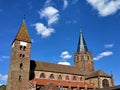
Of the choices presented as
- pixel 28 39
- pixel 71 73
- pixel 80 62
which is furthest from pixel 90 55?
pixel 28 39

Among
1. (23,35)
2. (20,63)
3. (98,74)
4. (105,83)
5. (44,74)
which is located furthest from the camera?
(105,83)

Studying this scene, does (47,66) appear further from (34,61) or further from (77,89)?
(77,89)

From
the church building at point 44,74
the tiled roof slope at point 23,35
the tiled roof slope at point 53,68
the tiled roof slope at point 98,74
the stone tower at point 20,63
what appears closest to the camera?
the stone tower at point 20,63

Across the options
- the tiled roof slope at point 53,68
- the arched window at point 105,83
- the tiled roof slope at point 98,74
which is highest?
the tiled roof slope at point 53,68

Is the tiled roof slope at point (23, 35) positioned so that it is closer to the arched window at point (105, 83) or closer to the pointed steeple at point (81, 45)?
the pointed steeple at point (81, 45)

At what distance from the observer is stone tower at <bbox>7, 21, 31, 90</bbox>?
4322 cm

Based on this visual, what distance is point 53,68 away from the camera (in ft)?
172

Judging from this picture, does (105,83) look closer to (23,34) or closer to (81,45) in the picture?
(81,45)

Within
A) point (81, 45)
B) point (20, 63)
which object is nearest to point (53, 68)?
point (20, 63)

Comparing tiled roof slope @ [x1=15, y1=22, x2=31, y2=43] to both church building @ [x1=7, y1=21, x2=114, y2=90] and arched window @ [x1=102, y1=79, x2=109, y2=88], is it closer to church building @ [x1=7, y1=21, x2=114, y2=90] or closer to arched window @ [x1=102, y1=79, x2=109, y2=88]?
church building @ [x1=7, y1=21, x2=114, y2=90]

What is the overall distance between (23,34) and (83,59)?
71.4 feet

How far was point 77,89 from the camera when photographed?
158 ft

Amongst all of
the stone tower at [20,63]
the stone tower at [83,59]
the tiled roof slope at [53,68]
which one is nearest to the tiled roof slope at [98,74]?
the tiled roof slope at [53,68]

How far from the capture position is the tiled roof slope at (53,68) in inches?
1946
